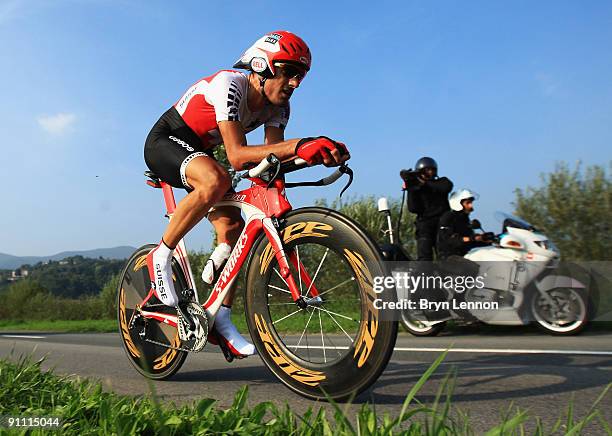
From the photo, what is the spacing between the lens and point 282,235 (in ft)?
10.9

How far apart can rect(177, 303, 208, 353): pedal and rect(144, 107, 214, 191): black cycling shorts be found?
0.80m

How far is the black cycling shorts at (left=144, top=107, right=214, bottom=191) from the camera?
386 cm

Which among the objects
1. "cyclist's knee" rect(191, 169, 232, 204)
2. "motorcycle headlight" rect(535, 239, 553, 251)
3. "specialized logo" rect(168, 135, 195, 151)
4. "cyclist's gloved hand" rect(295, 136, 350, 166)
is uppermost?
"specialized logo" rect(168, 135, 195, 151)

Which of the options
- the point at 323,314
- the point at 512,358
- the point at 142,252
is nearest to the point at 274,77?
the point at 323,314

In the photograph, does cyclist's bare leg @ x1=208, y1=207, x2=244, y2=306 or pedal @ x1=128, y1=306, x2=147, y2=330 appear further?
pedal @ x1=128, y1=306, x2=147, y2=330

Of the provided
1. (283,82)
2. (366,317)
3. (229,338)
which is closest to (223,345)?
(229,338)

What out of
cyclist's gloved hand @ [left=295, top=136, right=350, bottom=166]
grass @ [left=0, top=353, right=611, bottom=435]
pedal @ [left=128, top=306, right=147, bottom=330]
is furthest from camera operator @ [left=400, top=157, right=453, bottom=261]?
grass @ [left=0, top=353, right=611, bottom=435]

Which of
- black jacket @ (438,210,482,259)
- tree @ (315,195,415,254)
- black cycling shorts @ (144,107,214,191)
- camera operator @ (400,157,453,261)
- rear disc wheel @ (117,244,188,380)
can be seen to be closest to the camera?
black cycling shorts @ (144,107,214,191)

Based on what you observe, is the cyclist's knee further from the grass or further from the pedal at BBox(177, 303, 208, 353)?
the grass

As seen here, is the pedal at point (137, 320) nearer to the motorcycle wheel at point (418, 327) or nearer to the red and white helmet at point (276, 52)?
the red and white helmet at point (276, 52)

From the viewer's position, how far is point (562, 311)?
7.69 m

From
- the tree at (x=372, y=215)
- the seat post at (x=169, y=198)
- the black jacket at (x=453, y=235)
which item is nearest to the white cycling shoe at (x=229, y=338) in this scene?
the seat post at (x=169, y=198)

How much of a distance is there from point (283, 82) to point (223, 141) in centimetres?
53

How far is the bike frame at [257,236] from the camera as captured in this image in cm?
330
